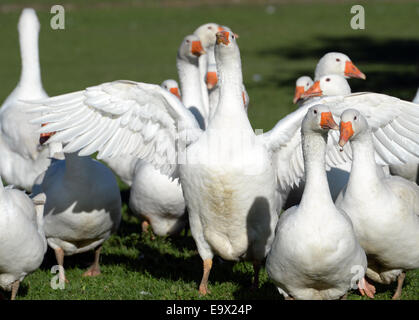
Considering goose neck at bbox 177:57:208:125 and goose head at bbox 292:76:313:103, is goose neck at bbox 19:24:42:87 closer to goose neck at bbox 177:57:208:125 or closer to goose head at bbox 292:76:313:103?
goose neck at bbox 177:57:208:125

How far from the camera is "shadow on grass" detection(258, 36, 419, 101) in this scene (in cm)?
1819

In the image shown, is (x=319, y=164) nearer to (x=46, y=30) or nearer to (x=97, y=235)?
(x=97, y=235)

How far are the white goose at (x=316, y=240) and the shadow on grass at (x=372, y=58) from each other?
11212mm

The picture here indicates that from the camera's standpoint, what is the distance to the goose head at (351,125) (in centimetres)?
587

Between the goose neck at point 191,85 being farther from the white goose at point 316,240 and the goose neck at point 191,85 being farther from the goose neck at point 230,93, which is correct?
the white goose at point 316,240

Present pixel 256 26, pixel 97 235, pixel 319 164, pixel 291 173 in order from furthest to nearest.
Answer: pixel 256 26, pixel 97 235, pixel 291 173, pixel 319 164

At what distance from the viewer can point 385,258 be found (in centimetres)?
632

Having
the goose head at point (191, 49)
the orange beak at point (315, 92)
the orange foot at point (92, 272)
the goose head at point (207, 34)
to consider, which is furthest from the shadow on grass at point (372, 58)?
the orange foot at point (92, 272)

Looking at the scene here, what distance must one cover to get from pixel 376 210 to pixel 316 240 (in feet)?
3.12

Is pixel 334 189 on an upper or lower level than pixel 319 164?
lower

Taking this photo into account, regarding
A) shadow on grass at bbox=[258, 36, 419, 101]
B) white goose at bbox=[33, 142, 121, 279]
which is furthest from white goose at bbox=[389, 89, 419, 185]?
shadow on grass at bbox=[258, 36, 419, 101]
